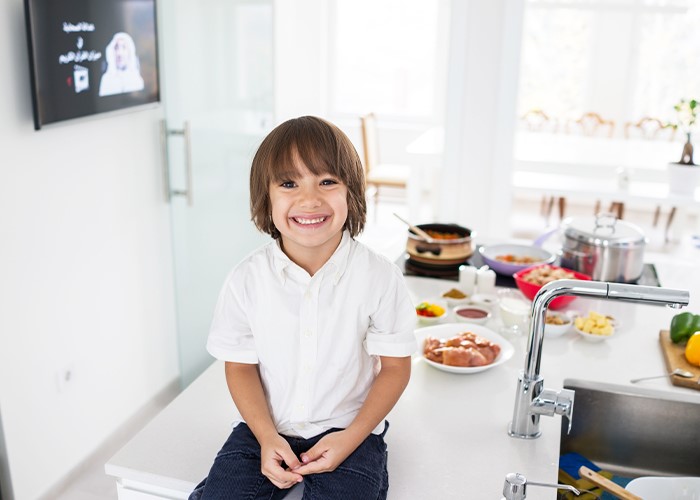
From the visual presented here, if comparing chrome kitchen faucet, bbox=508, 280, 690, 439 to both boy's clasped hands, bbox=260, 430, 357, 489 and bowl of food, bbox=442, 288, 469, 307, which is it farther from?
bowl of food, bbox=442, 288, 469, 307

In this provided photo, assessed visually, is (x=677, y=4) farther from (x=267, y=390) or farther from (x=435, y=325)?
(x=267, y=390)

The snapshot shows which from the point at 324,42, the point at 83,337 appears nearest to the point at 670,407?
the point at 83,337

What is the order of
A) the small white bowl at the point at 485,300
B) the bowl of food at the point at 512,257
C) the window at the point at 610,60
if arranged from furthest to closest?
the window at the point at 610,60, the bowl of food at the point at 512,257, the small white bowl at the point at 485,300

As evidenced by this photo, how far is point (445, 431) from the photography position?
53.6 inches

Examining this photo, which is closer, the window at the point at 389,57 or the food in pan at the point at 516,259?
the food in pan at the point at 516,259

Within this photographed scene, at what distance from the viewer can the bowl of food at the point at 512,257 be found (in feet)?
7.11

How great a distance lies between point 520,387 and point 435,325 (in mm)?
504

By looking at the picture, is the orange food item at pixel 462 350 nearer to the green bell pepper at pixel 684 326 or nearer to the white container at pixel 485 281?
the white container at pixel 485 281

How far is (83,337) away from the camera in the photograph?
2518 millimetres

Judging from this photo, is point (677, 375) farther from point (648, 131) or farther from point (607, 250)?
point (648, 131)

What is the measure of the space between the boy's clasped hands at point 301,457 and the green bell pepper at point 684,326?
3.12ft

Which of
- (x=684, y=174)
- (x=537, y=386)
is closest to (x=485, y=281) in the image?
(x=537, y=386)

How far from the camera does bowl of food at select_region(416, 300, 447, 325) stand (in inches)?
72.2

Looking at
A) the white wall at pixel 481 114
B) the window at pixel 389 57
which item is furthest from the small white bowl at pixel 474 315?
the window at pixel 389 57
